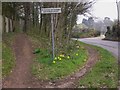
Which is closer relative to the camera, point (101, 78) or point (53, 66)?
point (101, 78)

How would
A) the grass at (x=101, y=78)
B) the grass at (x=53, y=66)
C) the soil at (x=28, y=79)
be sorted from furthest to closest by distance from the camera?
the grass at (x=53, y=66), the soil at (x=28, y=79), the grass at (x=101, y=78)

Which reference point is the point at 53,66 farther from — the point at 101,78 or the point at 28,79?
the point at 101,78

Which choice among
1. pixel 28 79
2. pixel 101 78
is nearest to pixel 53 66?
pixel 28 79

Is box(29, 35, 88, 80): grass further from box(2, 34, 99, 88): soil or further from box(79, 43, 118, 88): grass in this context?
box(79, 43, 118, 88): grass

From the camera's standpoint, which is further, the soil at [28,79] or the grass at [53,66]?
the grass at [53,66]

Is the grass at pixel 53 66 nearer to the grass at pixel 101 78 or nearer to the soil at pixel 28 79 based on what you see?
the soil at pixel 28 79

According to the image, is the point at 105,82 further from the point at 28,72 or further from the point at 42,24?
the point at 42,24

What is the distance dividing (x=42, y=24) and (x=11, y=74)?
1800cm

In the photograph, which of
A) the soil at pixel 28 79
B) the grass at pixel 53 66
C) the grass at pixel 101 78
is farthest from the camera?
the grass at pixel 53 66

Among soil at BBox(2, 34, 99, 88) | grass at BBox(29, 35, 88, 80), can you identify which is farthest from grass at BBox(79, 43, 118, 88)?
grass at BBox(29, 35, 88, 80)

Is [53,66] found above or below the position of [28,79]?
above

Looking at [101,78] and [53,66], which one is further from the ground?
[53,66]

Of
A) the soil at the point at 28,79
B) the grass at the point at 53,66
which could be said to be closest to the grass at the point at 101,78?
the soil at the point at 28,79

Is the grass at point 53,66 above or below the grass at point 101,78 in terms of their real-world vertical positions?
above
